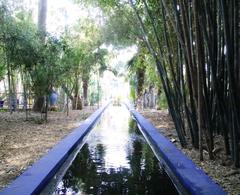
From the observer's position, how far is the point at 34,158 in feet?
19.4

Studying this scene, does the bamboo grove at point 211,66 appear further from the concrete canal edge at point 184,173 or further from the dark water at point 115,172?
the dark water at point 115,172

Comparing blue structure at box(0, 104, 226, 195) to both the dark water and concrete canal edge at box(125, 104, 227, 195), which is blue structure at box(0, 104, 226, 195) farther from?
the dark water

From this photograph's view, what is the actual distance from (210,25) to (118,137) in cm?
467

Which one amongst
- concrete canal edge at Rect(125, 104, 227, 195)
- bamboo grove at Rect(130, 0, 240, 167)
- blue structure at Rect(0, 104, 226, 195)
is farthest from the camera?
bamboo grove at Rect(130, 0, 240, 167)

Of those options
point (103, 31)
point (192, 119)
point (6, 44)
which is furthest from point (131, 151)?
point (103, 31)

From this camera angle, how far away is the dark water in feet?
14.9

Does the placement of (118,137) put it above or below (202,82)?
below

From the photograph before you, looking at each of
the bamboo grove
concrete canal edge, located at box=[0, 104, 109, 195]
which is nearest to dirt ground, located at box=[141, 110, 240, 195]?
the bamboo grove

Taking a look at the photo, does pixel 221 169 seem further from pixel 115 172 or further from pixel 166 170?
pixel 115 172

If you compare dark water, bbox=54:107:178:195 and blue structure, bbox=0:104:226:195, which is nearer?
blue structure, bbox=0:104:226:195

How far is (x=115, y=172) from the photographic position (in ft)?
17.8

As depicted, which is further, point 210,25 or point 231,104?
point 210,25

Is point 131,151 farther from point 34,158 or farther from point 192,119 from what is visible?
point 34,158

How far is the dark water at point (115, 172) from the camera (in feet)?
14.9
